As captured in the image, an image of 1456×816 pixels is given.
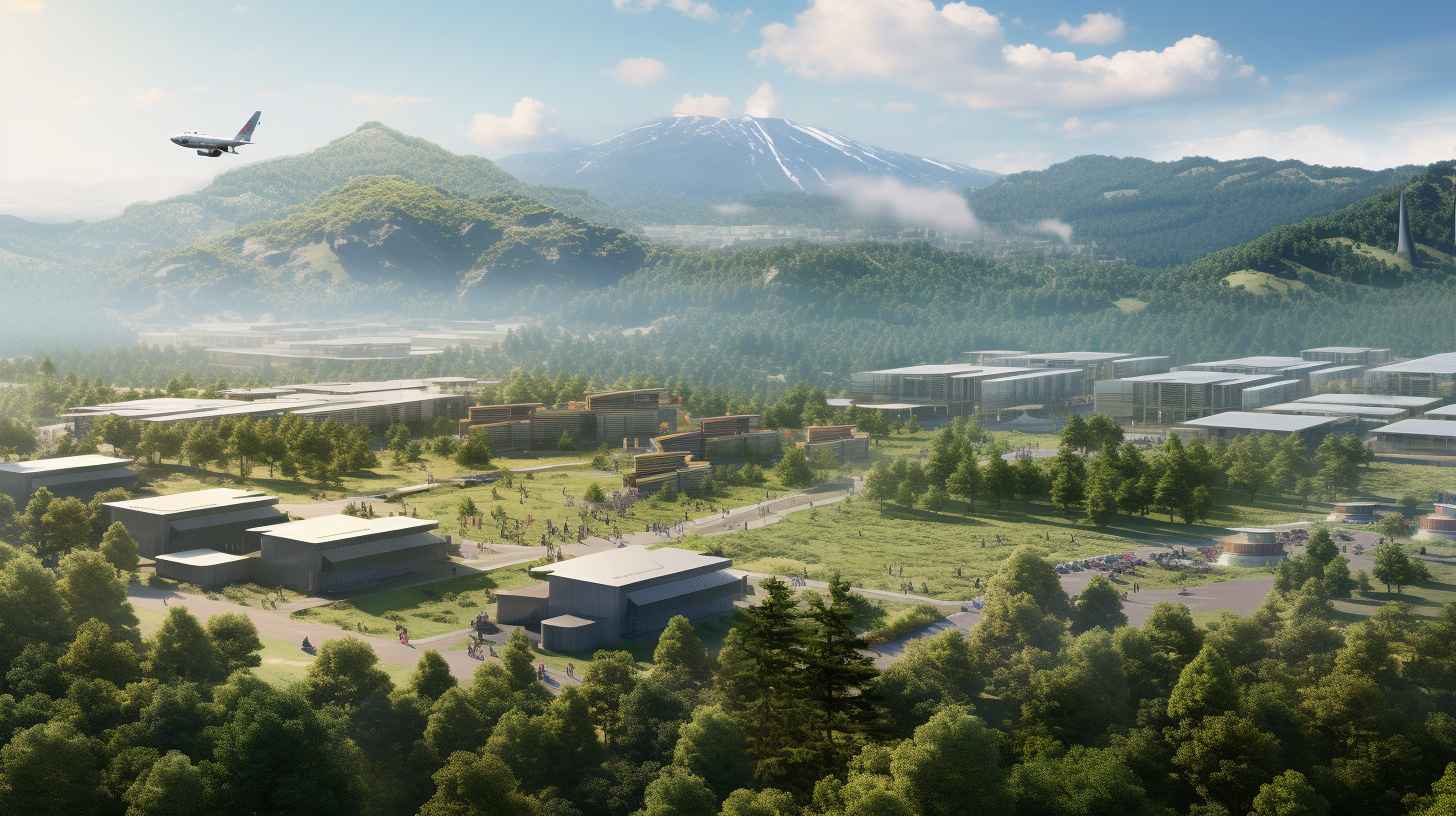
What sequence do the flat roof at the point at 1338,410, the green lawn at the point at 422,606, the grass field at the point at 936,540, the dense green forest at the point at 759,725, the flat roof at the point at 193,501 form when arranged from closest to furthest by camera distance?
1. the dense green forest at the point at 759,725
2. the green lawn at the point at 422,606
3. the grass field at the point at 936,540
4. the flat roof at the point at 193,501
5. the flat roof at the point at 1338,410

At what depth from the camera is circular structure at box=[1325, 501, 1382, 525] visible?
56.1 metres

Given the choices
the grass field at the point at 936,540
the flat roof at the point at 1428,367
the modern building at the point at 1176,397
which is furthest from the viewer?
the flat roof at the point at 1428,367

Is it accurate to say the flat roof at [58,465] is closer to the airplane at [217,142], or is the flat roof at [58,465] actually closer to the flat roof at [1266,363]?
the airplane at [217,142]

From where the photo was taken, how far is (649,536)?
5481cm

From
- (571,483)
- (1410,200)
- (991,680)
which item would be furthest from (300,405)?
(1410,200)

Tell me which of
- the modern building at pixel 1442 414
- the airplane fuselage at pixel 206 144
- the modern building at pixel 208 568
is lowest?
the modern building at pixel 208 568

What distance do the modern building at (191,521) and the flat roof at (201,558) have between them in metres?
0.90

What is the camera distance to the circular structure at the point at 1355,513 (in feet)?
184

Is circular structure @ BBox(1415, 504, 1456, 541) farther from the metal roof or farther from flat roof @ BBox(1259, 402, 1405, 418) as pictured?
flat roof @ BBox(1259, 402, 1405, 418)

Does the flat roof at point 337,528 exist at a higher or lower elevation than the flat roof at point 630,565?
higher

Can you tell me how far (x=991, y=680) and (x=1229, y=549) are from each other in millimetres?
21984

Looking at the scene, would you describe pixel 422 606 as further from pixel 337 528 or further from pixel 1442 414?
pixel 1442 414

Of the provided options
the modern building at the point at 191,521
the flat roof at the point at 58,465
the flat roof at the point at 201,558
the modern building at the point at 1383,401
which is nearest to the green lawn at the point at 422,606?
the flat roof at the point at 201,558

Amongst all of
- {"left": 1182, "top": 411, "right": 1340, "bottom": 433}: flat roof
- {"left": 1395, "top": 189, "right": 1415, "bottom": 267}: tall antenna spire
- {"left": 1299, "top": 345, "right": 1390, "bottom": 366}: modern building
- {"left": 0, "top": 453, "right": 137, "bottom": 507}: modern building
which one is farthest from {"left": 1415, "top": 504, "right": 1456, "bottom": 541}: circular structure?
{"left": 1395, "top": 189, "right": 1415, "bottom": 267}: tall antenna spire
